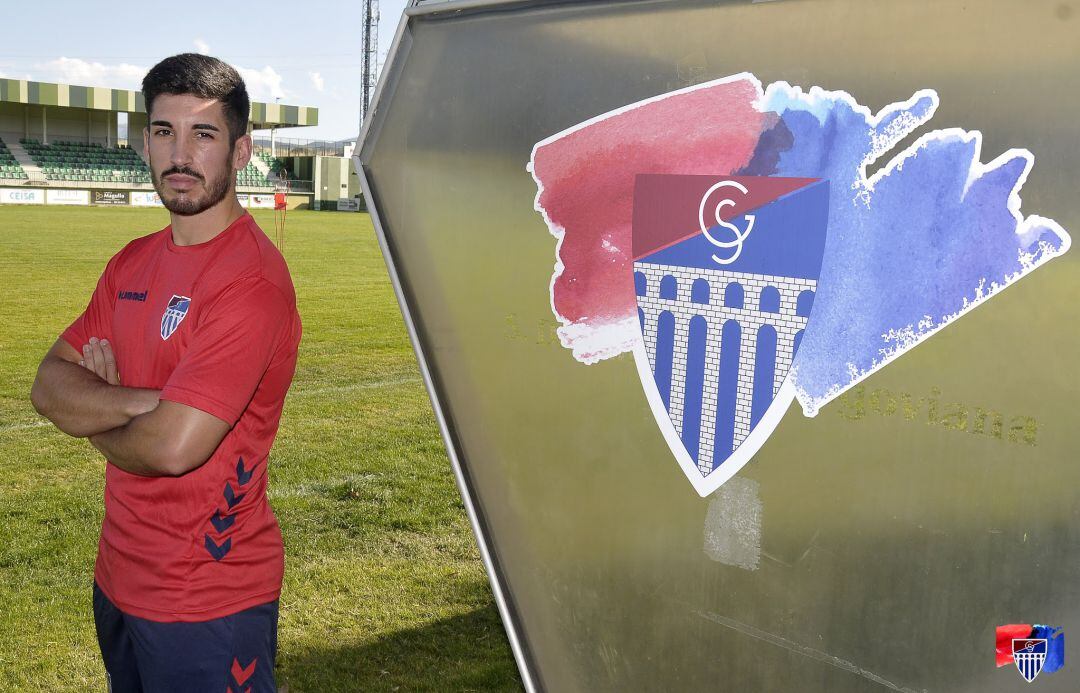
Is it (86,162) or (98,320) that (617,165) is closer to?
(98,320)

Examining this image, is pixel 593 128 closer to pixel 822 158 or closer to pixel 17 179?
pixel 822 158

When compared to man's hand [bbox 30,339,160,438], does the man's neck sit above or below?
above

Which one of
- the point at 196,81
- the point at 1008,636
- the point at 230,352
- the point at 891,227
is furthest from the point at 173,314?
the point at 1008,636

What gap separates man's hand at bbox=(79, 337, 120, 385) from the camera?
2.19 metres

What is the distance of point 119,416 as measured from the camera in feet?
6.61

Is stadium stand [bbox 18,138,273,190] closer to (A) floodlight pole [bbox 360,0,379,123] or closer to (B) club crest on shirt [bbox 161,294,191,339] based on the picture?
(A) floodlight pole [bbox 360,0,379,123]

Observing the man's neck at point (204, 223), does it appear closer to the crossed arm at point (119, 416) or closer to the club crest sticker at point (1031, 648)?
the crossed arm at point (119, 416)

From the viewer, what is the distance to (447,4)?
1826mm

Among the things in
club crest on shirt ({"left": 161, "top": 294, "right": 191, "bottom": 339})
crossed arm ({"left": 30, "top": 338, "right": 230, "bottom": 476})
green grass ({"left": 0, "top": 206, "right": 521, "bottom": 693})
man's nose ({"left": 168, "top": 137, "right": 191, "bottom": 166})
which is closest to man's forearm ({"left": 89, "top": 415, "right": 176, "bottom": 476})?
crossed arm ({"left": 30, "top": 338, "right": 230, "bottom": 476})

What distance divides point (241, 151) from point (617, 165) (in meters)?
0.98

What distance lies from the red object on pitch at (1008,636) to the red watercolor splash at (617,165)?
0.71 metres

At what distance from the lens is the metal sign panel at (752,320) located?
4.07 ft

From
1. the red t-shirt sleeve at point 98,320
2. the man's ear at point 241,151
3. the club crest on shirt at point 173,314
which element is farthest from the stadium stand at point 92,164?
the club crest on shirt at point 173,314

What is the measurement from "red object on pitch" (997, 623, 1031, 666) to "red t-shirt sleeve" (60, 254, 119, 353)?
1.94 meters
